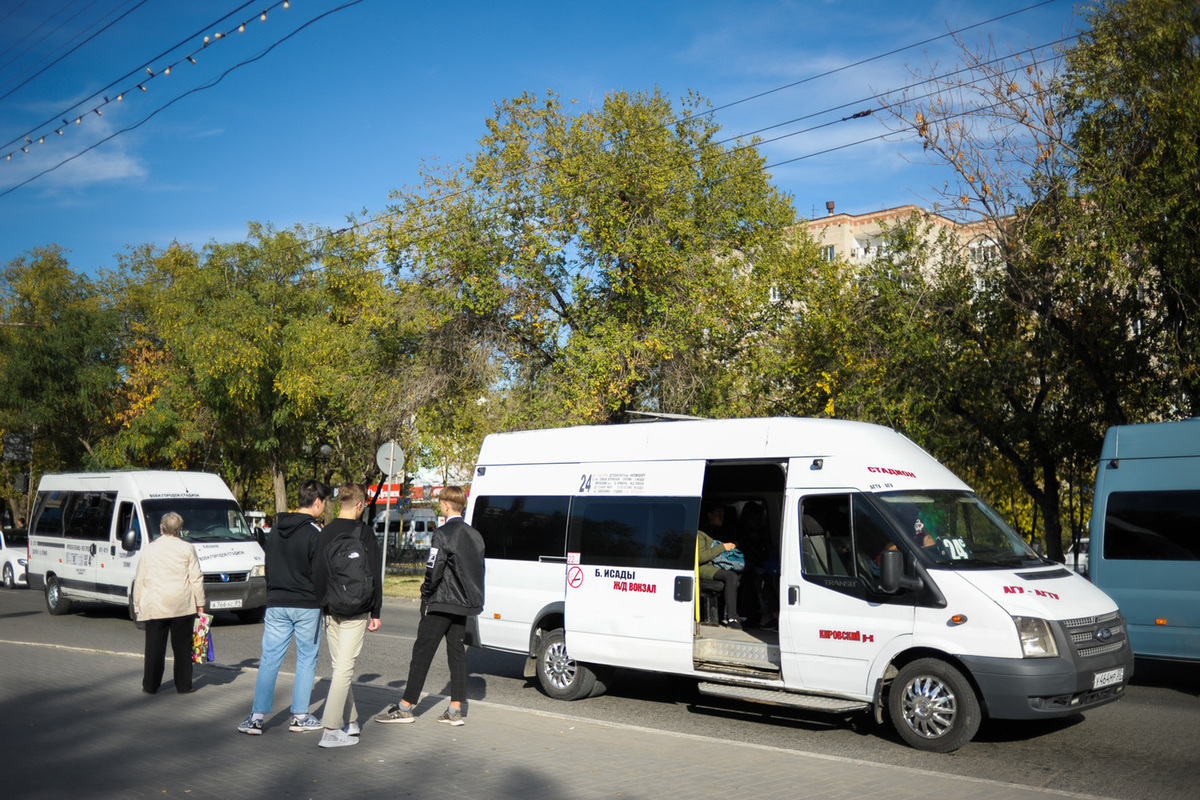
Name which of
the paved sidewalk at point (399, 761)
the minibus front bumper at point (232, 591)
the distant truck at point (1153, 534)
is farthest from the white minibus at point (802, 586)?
the minibus front bumper at point (232, 591)

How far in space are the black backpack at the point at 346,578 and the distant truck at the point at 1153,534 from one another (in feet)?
28.1

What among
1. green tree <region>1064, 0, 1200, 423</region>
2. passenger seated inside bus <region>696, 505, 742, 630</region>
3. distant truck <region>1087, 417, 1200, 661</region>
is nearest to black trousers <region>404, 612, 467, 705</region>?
passenger seated inside bus <region>696, 505, 742, 630</region>

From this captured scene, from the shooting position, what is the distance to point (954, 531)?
8.47 metres

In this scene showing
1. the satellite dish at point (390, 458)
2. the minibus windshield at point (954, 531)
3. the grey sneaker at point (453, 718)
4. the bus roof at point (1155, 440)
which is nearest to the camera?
the grey sneaker at point (453, 718)

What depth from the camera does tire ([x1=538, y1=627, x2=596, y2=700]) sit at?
33.0 ft

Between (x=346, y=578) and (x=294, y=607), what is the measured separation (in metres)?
0.56

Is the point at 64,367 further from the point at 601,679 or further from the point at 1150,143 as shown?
the point at 1150,143

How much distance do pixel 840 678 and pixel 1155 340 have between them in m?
13.0

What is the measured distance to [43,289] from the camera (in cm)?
4075

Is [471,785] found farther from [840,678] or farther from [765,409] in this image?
[765,409]

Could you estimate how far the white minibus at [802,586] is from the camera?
7.69 meters

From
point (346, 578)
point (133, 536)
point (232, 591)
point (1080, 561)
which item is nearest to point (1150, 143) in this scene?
point (346, 578)

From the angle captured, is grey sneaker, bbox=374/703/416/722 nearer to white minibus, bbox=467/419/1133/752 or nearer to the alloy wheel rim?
white minibus, bbox=467/419/1133/752

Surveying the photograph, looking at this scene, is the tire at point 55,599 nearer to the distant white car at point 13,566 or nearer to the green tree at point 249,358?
the distant white car at point 13,566
